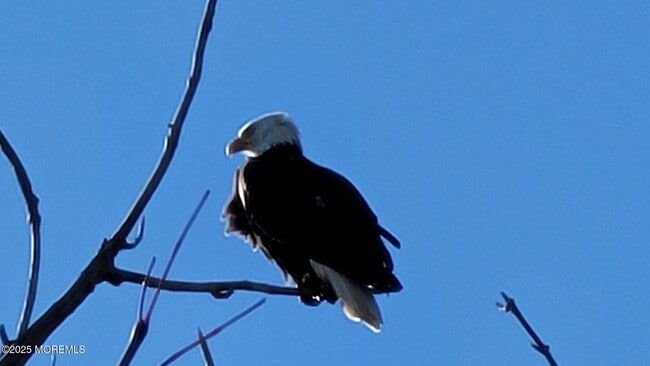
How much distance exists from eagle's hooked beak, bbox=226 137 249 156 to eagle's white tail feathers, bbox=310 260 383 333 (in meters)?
1.32

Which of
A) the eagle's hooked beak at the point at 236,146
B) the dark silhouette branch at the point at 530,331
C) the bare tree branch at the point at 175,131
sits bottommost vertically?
the dark silhouette branch at the point at 530,331

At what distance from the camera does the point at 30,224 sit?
257 centimetres

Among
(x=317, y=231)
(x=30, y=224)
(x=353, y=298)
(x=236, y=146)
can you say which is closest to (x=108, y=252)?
(x=30, y=224)

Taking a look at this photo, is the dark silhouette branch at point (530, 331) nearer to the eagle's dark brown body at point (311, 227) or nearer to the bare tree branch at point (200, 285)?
the bare tree branch at point (200, 285)

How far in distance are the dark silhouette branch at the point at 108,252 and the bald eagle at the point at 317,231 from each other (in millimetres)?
2799

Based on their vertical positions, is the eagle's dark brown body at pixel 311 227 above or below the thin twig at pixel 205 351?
above

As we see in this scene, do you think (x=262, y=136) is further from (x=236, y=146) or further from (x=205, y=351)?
(x=205, y=351)

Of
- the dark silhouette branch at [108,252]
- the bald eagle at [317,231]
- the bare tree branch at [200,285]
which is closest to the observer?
the dark silhouette branch at [108,252]

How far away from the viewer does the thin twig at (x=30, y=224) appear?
93.8 inches

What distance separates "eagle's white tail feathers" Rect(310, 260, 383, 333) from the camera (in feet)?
18.3

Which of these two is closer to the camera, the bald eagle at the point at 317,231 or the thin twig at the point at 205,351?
the thin twig at the point at 205,351

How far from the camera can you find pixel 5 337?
7.88 ft

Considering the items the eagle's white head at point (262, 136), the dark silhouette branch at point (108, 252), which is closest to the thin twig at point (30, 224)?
the dark silhouette branch at point (108, 252)

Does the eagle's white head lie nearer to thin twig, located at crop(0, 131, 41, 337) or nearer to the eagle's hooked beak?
the eagle's hooked beak
